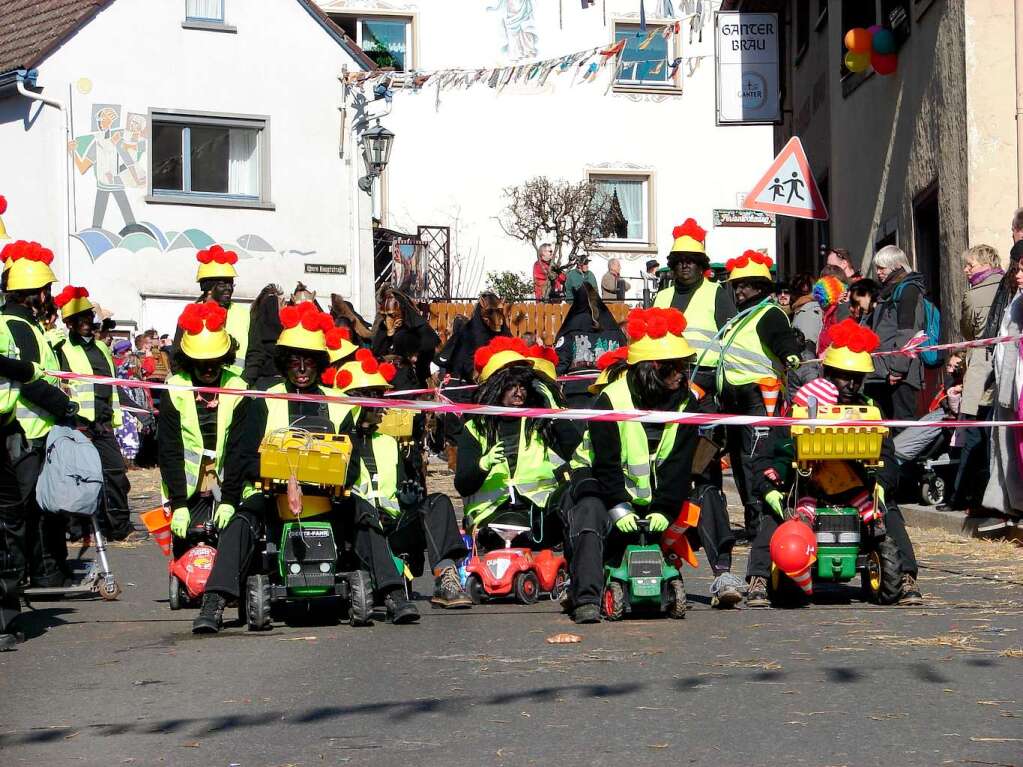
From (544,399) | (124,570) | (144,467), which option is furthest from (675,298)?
(144,467)

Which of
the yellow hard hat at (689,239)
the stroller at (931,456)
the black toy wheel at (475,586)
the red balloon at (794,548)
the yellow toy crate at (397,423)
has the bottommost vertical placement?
the black toy wheel at (475,586)

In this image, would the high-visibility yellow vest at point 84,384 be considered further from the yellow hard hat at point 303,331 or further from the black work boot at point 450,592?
the black work boot at point 450,592

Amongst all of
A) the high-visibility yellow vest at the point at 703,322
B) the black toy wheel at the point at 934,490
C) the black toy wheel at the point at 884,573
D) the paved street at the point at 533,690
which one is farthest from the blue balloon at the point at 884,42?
the black toy wheel at the point at 884,573

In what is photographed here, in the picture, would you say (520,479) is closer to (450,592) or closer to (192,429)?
(450,592)

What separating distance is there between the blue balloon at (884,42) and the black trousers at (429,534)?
34.3ft

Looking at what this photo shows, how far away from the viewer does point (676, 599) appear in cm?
980

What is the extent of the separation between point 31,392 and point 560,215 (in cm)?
2840

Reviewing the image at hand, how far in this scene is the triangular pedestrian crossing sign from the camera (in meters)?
17.6

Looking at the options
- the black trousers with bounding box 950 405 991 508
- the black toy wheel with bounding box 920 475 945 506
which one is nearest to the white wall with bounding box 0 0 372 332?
the black toy wheel with bounding box 920 475 945 506

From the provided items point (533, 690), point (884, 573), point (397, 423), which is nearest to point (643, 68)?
point (397, 423)

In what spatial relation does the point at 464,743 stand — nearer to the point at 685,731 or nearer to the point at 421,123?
the point at 685,731

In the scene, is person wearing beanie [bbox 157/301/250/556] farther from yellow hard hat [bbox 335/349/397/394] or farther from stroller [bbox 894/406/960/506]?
stroller [bbox 894/406/960/506]

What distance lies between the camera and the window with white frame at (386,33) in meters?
40.7

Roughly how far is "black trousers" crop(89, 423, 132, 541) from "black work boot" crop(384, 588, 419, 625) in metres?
5.60
